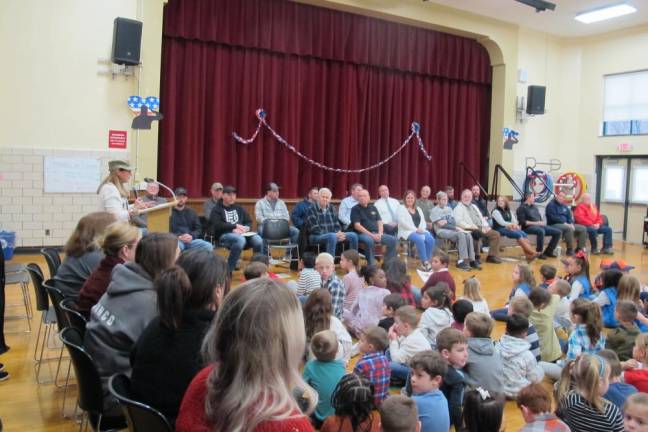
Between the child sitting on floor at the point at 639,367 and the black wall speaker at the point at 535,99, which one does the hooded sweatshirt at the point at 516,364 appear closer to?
the child sitting on floor at the point at 639,367

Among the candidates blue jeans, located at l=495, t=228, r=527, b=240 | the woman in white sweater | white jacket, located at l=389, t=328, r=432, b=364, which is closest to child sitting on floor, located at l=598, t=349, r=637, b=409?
white jacket, located at l=389, t=328, r=432, b=364

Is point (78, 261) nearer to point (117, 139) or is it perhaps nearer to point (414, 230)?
point (117, 139)

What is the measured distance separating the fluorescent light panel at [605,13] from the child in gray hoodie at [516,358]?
8.83 meters

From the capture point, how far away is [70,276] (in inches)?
130

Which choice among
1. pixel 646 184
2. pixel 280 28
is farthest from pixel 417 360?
pixel 646 184

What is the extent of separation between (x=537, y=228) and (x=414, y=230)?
2.62 meters

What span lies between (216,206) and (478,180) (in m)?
6.51

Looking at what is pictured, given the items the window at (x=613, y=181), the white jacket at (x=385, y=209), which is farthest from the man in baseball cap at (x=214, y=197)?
the window at (x=613, y=181)

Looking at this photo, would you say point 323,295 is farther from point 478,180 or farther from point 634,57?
point 634,57


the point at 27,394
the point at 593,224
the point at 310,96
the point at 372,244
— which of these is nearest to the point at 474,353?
the point at 27,394

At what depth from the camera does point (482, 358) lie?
3123 millimetres

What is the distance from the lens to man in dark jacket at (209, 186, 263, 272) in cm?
687

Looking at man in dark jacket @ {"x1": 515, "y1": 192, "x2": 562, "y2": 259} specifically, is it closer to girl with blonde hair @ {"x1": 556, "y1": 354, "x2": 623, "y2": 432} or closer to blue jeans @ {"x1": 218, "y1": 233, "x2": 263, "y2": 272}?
blue jeans @ {"x1": 218, "y1": 233, "x2": 263, "y2": 272}

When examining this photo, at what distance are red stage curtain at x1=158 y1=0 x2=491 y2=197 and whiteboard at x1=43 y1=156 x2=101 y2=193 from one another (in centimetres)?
104
